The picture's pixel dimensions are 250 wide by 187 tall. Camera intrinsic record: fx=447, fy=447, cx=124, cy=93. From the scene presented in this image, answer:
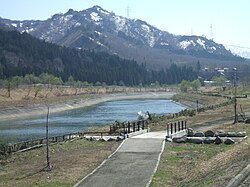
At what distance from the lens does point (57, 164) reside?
930 inches

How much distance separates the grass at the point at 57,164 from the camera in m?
19.7

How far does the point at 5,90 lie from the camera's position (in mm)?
122562

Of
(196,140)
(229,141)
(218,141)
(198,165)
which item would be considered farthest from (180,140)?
(198,165)

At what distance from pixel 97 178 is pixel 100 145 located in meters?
12.2

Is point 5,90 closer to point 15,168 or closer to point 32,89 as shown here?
point 32,89

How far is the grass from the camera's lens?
19.7 metres

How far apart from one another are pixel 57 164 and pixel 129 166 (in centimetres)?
440

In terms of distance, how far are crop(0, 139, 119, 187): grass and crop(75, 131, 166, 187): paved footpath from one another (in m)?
0.82

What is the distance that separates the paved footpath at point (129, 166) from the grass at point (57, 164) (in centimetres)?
82

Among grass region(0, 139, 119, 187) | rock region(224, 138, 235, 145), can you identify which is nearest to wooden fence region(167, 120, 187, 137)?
rock region(224, 138, 235, 145)

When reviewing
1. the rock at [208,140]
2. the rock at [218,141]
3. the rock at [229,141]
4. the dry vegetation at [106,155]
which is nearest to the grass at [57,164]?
the dry vegetation at [106,155]

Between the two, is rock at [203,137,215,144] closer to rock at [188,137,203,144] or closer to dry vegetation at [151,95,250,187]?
rock at [188,137,203,144]

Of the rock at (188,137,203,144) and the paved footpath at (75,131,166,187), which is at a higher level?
the rock at (188,137,203,144)

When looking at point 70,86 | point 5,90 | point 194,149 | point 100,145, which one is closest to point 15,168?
point 100,145
